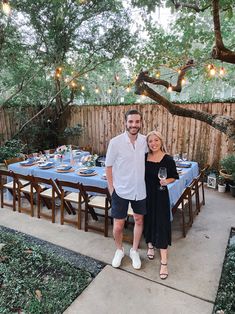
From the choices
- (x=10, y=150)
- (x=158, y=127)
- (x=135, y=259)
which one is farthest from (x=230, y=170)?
(x=10, y=150)

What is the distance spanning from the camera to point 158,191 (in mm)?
2346

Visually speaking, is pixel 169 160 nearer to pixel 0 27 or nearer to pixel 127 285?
pixel 127 285

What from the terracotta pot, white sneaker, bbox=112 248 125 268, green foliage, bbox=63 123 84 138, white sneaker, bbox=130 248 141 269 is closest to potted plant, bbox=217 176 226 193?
the terracotta pot

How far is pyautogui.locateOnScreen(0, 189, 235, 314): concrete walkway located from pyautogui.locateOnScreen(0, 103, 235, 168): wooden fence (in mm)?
2392

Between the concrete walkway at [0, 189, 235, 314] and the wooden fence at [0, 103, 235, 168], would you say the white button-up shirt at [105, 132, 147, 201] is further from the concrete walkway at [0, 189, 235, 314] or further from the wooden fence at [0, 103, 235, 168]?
the wooden fence at [0, 103, 235, 168]

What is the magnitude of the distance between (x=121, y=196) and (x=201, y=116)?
115 centimetres

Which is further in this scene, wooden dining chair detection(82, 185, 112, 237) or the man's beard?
wooden dining chair detection(82, 185, 112, 237)

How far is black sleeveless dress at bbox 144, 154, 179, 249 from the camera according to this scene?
2354 millimetres

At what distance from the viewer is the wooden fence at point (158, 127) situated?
18.2 feet

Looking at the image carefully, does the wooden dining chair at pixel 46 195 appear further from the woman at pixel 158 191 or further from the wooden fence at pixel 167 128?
the wooden fence at pixel 167 128

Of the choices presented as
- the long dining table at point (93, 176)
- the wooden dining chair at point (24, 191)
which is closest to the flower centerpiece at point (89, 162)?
the long dining table at point (93, 176)

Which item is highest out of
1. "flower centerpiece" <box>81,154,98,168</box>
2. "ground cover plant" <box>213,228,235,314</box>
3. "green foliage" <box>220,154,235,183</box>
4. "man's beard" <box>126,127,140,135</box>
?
"man's beard" <box>126,127,140,135</box>

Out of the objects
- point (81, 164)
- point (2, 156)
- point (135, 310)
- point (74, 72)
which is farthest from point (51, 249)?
point (74, 72)

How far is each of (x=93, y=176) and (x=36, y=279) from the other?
61.6 inches
